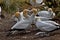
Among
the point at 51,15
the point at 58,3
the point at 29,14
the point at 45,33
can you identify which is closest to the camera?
the point at 45,33

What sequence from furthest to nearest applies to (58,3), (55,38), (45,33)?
(58,3), (45,33), (55,38)

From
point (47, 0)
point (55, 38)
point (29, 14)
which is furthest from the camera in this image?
point (47, 0)

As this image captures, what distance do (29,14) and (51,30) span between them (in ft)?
3.36

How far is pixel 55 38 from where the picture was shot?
5.31 m

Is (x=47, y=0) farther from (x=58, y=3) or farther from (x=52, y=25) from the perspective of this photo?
(x=52, y=25)

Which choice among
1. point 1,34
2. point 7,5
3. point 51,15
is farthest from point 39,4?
point 1,34

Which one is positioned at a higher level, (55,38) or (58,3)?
(58,3)

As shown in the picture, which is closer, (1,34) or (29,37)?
(29,37)

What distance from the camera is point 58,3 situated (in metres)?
7.69

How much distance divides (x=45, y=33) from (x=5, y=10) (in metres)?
3.25

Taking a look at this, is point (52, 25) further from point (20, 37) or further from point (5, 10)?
point (5, 10)

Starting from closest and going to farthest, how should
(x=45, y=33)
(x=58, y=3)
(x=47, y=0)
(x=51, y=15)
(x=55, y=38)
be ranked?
(x=55, y=38) < (x=45, y=33) < (x=51, y=15) < (x=58, y=3) < (x=47, y=0)

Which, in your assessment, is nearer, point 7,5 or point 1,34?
point 1,34

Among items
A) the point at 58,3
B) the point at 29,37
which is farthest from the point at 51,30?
the point at 58,3
